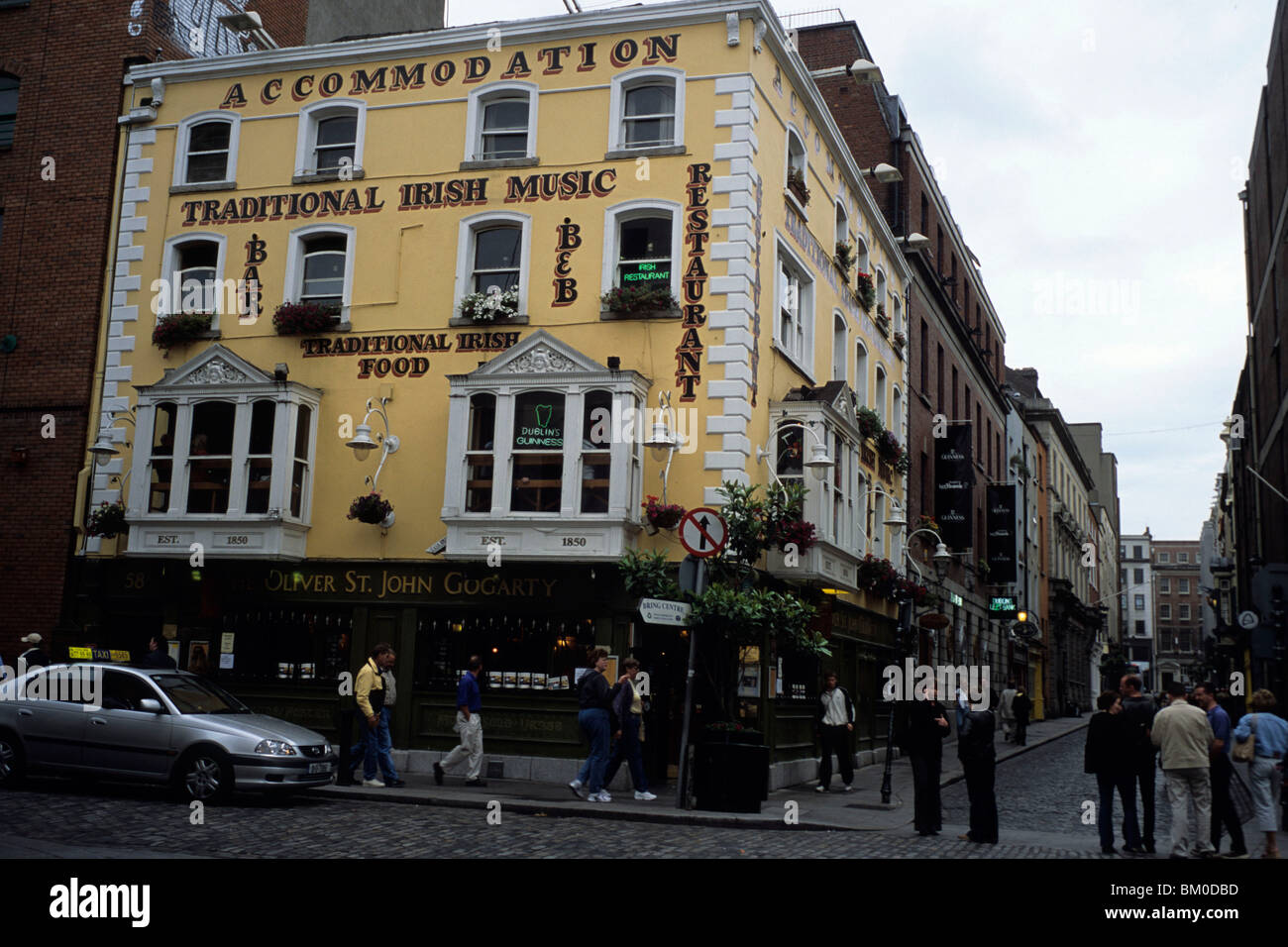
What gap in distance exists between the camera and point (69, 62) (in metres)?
23.0

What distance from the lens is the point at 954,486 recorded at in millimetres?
33094

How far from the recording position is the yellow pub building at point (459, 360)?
60.9 feet

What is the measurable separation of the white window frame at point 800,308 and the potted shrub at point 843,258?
6.49 feet

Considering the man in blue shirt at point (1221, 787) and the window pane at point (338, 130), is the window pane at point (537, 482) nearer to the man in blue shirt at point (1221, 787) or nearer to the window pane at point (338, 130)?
the window pane at point (338, 130)

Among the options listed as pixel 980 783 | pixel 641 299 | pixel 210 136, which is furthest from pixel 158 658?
pixel 980 783

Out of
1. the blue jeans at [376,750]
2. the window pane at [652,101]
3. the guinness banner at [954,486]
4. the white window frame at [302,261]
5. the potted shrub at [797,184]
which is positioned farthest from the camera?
the guinness banner at [954,486]

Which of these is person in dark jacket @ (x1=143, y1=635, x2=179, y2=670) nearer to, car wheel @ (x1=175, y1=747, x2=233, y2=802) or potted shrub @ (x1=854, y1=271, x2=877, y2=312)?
car wheel @ (x1=175, y1=747, x2=233, y2=802)

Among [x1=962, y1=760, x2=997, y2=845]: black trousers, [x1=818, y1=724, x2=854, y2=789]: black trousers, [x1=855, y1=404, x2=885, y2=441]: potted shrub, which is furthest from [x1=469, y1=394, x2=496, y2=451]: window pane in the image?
[x1=962, y1=760, x2=997, y2=845]: black trousers

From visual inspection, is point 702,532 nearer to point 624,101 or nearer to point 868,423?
point 624,101

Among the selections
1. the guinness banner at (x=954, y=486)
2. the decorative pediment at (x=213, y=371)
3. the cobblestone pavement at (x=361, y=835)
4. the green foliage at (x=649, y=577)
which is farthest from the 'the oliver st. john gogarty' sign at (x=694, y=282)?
the guinness banner at (x=954, y=486)

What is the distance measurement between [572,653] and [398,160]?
8975 millimetres

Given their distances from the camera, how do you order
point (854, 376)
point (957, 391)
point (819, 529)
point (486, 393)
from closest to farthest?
point (486, 393), point (819, 529), point (854, 376), point (957, 391)
